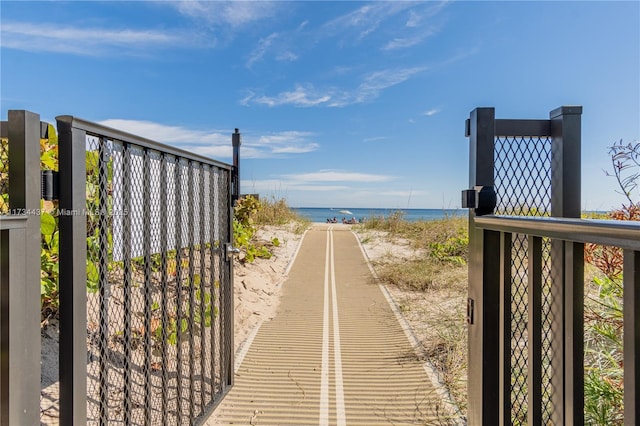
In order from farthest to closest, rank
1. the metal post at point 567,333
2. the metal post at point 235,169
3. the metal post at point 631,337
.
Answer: the metal post at point 235,169
the metal post at point 567,333
the metal post at point 631,337

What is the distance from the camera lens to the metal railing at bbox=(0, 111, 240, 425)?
112 cm

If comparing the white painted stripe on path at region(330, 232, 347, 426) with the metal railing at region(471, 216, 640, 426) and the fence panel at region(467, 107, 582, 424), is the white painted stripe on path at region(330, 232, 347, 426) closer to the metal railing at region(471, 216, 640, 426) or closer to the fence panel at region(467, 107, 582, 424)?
the fence panel at region(467, 107, 582, 424)

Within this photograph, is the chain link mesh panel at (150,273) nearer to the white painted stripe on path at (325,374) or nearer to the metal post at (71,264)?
the metal post at (71,264)

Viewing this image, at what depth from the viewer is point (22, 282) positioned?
43.6 inches

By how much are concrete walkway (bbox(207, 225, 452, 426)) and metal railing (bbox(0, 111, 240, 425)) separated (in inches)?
14.8

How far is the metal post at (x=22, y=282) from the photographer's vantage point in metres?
1.05

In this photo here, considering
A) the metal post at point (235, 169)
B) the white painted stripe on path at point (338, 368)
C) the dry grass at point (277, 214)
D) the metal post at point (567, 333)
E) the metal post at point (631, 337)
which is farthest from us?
the dry grass at point (277, 214)

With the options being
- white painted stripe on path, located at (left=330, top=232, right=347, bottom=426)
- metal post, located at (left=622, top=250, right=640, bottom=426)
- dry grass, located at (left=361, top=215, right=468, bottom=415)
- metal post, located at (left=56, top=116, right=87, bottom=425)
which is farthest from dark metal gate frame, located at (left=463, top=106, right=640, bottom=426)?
metal post, located at (left=56, top=116, right=87, bottom=425)

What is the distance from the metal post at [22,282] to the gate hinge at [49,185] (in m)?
0.05

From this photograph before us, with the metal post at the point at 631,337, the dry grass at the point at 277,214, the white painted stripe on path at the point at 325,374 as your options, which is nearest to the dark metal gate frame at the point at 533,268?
the metal post at the point at 631,337

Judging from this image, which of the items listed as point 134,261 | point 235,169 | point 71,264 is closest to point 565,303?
point 71,264

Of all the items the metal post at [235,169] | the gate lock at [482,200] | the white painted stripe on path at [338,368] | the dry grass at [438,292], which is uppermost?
the metal post at [235,169]

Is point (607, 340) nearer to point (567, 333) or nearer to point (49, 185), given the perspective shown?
point (567, 333)

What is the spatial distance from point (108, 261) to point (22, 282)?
446 mm
